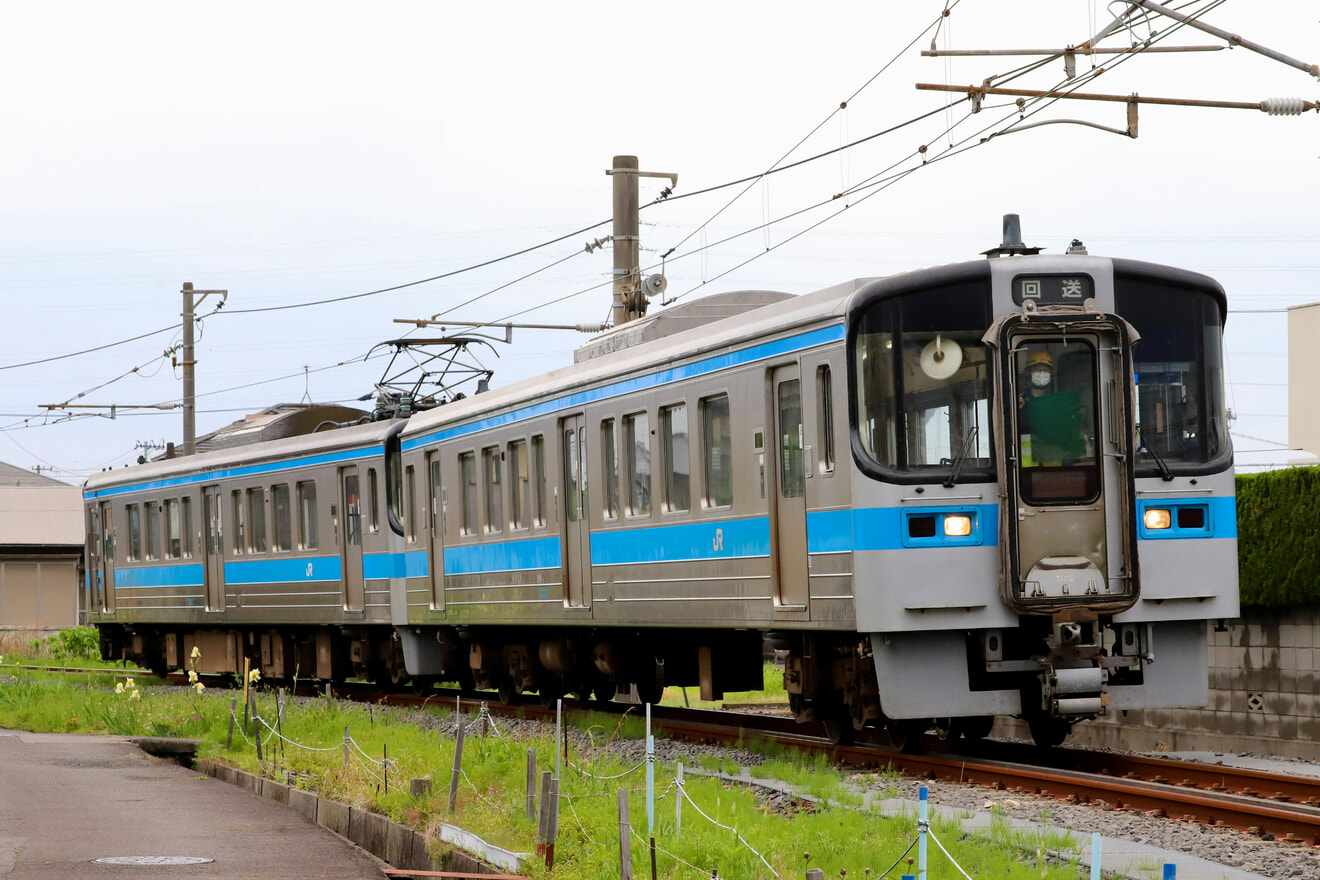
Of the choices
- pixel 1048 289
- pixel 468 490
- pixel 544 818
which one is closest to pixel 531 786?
pixel 544 818

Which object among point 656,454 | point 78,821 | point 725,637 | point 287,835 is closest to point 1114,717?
point 725,637

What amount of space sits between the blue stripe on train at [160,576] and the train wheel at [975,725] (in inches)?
611

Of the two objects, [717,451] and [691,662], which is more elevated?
[717,451]

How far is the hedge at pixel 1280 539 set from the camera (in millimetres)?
13344

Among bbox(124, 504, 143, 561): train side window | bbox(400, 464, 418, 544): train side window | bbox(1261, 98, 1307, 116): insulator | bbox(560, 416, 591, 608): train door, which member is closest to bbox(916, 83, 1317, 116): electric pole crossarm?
bbox(1261, 98, 1307, 116): insulator

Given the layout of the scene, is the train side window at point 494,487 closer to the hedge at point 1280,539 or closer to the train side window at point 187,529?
the hedge at point 1280,539

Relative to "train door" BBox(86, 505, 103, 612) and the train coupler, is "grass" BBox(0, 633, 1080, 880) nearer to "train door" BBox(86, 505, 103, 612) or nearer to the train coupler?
the train coupler

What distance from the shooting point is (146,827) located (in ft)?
36.2

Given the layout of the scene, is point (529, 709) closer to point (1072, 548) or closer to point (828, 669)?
point (828, 669)

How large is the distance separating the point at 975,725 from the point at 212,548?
15283 mm

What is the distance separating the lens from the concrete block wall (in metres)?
13.3

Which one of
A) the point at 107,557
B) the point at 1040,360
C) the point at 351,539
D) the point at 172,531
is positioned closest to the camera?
the point at 1040,360

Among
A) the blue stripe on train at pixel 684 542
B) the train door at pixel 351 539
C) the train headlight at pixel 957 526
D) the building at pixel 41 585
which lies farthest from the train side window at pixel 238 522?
the building at pixel 41 585

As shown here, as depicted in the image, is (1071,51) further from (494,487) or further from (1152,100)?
(494,487)
